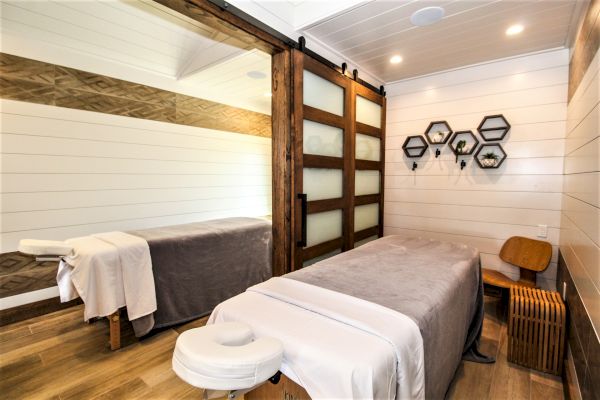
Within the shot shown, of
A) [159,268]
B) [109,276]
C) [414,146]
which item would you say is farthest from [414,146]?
[109,276]

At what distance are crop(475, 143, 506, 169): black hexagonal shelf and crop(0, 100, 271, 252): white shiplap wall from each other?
3.23 meters

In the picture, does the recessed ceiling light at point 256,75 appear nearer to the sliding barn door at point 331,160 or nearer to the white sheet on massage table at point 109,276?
the sliding barn door at point 331,160

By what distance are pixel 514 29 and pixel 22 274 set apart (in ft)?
15.7

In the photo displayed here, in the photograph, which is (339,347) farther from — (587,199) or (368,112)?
(368,112)

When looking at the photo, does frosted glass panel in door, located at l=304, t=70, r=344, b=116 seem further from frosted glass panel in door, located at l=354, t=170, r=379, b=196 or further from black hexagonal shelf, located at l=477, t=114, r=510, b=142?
→ black hexagonal shelf, located at l=477, t=114, r=510, b=142

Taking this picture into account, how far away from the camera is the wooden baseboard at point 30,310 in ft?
8.20

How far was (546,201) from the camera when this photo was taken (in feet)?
8.69

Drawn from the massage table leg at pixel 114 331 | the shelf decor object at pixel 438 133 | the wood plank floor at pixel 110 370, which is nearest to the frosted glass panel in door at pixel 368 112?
the shelf decor object at pixel 438 133

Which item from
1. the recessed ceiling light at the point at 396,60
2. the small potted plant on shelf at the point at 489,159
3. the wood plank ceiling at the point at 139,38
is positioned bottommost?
the small potted plant on shelf at the point at 489,159

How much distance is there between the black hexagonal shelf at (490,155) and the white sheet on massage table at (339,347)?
2456mm

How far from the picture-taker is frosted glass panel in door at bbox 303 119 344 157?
2.42 m

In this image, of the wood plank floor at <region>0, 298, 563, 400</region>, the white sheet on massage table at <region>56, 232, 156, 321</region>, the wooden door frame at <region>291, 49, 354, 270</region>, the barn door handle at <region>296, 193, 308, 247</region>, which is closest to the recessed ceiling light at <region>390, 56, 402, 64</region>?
the wooden door frame at <region>291, 49, 354, 270</region>

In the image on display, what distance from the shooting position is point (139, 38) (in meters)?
2.68

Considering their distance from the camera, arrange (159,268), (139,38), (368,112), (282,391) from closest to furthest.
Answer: (282,391) < (159,268) < (139,38) < (368,112)
